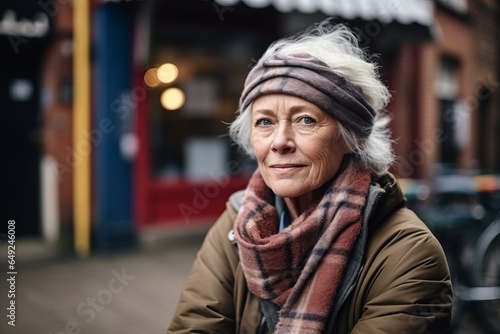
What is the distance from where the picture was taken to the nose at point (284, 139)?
1803mm

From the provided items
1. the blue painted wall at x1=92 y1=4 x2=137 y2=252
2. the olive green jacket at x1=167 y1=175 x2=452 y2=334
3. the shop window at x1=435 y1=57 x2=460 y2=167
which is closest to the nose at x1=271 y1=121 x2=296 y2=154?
the olive green jacket at x1=167 y1=175 x2=452 y2=334

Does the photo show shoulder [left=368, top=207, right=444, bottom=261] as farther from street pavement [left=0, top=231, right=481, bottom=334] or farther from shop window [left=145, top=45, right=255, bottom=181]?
shop window [left=145, top=45, right=255, bottom=181]

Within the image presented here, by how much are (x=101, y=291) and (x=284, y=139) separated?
14.4 feet

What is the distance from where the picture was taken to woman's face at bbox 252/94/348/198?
1.79 m

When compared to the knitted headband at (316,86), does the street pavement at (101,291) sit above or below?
below

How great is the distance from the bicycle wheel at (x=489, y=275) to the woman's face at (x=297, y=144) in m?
2.99

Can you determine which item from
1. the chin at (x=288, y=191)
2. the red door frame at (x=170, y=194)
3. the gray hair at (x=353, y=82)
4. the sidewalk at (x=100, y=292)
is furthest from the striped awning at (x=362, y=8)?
the chin at (x=288, y=191)

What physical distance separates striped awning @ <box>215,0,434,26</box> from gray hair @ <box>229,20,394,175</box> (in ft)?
15.4

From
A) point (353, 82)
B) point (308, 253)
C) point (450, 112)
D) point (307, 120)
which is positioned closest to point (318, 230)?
point (308, 253)

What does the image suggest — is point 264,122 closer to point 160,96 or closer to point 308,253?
point 308,253

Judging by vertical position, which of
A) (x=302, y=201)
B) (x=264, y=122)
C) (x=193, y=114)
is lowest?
(x=193, y=114)

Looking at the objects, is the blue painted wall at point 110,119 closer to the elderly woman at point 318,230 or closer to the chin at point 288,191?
the elderly woman at point 318,230

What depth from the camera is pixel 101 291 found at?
5.72m

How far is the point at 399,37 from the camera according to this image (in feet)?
27.3
